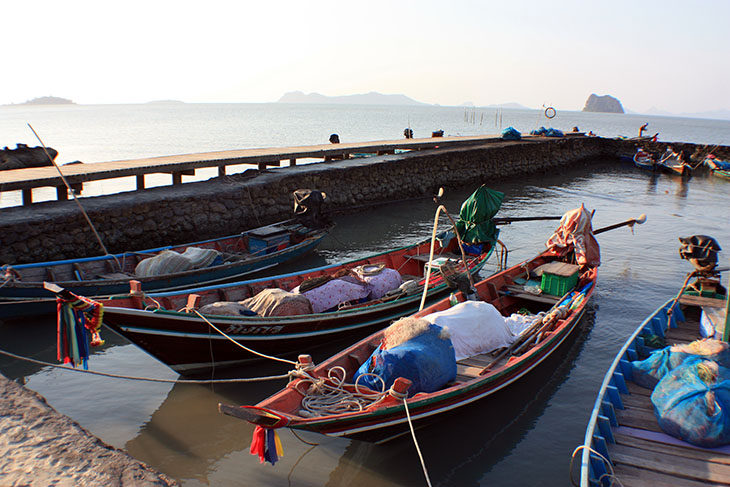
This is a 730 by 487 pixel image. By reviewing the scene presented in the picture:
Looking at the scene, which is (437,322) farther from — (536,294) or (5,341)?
(5,341)

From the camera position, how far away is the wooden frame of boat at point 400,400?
5.11 metres

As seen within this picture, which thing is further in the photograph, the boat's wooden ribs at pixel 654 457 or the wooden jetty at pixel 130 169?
the wooden jetty at pixel 130 169

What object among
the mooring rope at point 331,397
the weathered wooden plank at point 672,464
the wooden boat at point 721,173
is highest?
the wooden boat at point 721,173

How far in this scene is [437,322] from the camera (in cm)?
714

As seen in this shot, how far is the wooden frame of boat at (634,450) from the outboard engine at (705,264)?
3.23 m

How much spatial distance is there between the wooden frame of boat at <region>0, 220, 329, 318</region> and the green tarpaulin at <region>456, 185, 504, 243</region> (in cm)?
396

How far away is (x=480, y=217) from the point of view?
11.8 metres

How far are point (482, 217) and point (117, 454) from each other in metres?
8.99

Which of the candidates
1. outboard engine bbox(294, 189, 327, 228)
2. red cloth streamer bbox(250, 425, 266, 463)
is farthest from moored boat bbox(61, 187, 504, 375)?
outboard engine bbox(294, 189, 327, 228)

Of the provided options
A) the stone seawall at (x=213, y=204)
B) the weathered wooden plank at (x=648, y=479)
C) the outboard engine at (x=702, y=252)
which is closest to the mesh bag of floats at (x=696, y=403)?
the weathered wooden plank at (x=648, y=479)

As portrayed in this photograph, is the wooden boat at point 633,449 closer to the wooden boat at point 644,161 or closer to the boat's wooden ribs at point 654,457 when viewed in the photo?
the boat's wooden ribs at point 654,457

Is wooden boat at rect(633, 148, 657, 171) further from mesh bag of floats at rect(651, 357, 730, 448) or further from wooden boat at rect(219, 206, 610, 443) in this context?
mesh bag of floats at rect(651, 357, 730, 448)

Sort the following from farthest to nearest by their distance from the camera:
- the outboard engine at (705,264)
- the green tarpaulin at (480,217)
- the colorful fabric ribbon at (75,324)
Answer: the green tarpaulin at (480,217) < the outboard engine at (705,264) < the colorful fabric ribbon at (75,324)

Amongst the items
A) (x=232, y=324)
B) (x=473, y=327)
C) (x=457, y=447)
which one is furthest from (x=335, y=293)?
(x=457, y=447)
